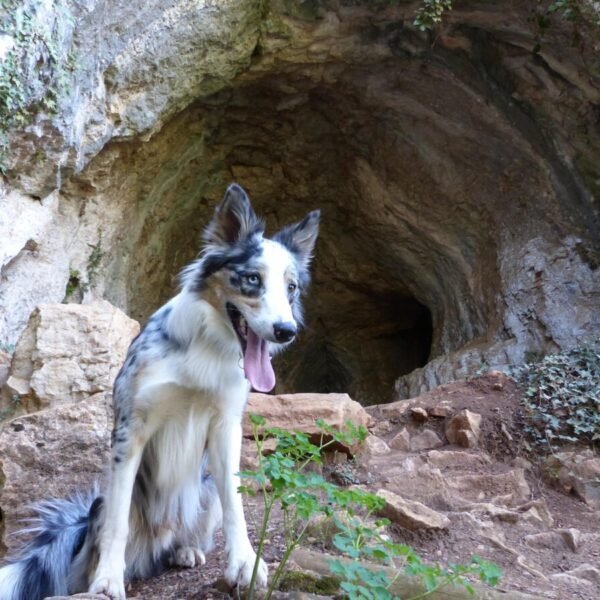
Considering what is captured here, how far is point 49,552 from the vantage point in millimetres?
3561

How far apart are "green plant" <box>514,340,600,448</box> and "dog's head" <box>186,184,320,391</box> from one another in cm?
289

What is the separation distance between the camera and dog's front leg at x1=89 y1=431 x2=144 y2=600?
3.13 meters

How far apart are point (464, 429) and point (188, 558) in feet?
9.24

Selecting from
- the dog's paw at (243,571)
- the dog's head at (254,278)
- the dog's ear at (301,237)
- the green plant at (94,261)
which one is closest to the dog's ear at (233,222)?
the dog's head at (254,278)

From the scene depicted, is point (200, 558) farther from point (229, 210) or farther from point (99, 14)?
point (99, 14)

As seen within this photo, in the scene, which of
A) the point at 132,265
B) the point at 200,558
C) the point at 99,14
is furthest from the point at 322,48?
the point at 200,558

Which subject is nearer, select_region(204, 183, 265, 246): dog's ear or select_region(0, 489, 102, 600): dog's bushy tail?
select_region(0, 489, 102, 600): dog's bushy tail

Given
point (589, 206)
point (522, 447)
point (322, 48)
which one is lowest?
point (522, 447)

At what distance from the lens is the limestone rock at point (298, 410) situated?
543 cm

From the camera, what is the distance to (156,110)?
7.52 m

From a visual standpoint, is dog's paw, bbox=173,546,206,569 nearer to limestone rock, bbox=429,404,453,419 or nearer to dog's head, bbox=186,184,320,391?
dog's head, bbox=186,184,320,391

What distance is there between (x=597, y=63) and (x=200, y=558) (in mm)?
5930

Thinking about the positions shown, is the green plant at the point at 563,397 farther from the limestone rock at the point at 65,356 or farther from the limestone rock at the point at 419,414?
the limestone rock at the point at 65,356

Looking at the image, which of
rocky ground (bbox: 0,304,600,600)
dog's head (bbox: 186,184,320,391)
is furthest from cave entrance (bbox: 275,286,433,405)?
dog's head (bbox: 186,184,320,391)
